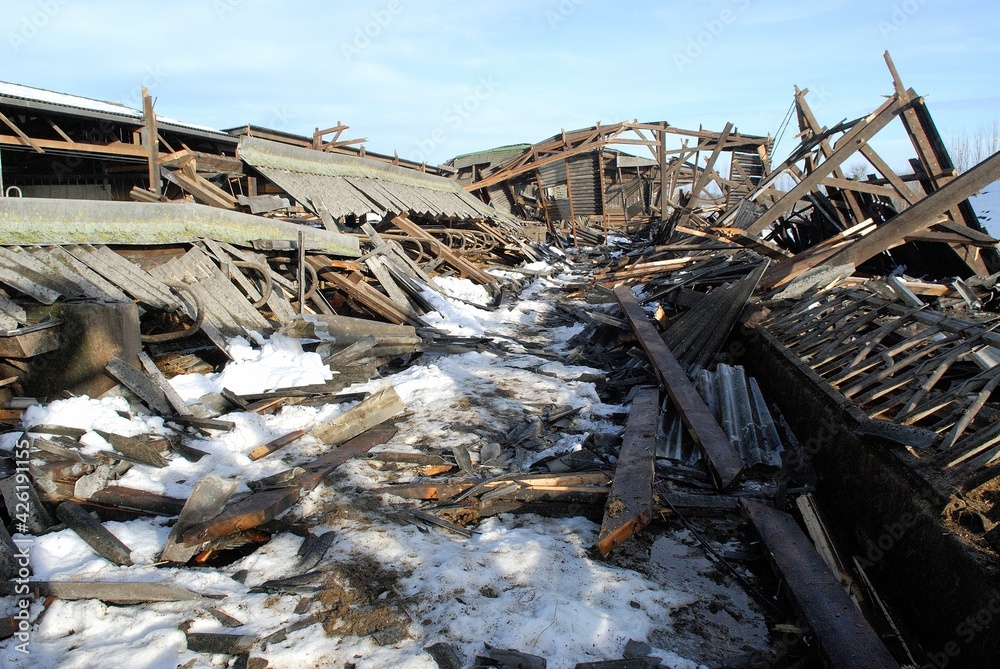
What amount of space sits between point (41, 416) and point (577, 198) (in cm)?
2374

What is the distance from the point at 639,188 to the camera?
1241 inches

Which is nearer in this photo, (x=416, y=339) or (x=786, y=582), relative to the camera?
(x=786, y=582)

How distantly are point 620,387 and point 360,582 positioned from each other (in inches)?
168

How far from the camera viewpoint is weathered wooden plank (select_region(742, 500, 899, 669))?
254cm

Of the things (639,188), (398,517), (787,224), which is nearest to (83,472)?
(398,517)

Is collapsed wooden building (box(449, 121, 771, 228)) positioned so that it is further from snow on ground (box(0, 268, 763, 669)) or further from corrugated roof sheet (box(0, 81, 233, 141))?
snow on ground (box(0, 268, 763, 669))

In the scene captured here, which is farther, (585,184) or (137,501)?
(585,184)

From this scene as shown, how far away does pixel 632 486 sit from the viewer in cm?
395

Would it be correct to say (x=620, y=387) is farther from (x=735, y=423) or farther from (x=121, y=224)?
(x=121, y=224)

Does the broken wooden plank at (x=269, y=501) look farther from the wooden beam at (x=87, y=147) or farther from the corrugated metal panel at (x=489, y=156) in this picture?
the corrugated metal panel at (x=489, y=156)

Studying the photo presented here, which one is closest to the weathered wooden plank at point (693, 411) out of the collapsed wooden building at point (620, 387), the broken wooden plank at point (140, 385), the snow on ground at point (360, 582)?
the collapsed wooden building at point (620, 387)

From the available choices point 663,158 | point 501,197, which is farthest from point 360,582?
point 501,197

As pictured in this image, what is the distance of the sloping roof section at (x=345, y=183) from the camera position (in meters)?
11.3

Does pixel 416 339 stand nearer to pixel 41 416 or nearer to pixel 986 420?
pixel 41 416
